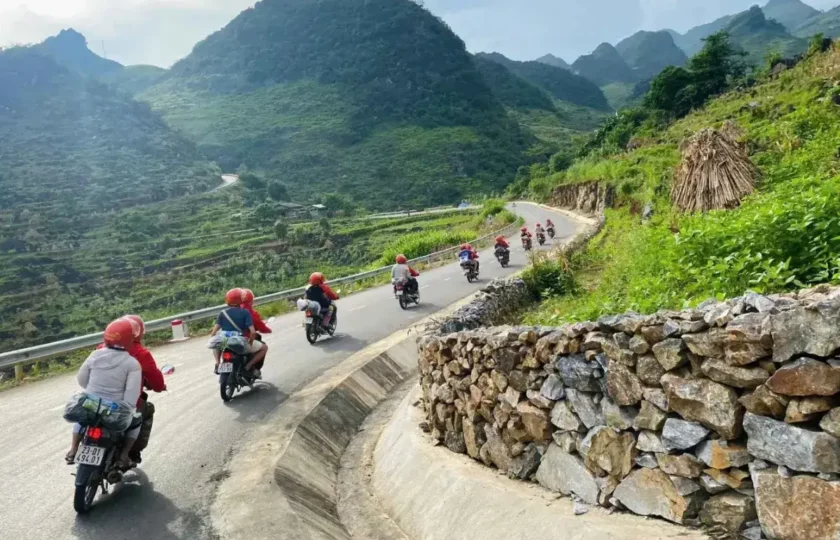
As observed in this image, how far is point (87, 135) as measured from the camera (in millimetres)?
95375

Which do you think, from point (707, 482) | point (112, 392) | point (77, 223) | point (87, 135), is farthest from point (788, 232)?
point (87, 135)

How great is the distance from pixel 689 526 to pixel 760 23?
697 ft

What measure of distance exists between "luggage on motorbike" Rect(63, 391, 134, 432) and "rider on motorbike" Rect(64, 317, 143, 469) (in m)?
0.10

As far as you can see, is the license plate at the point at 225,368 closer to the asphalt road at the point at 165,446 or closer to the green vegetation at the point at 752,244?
the asphalt road at the point at 165,446

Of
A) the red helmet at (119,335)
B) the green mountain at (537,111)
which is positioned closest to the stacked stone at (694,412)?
the red helmet at (119,335)

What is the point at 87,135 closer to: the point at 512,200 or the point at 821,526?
the point at 512,200

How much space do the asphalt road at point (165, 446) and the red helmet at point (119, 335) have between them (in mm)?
1452

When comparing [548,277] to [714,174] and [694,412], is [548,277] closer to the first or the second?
[714,174]

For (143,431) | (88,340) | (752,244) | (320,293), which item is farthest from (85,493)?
(88,340)

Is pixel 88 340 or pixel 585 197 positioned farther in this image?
pixel 585 197

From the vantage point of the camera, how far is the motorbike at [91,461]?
537 centimetres

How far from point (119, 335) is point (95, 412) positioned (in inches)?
30.6

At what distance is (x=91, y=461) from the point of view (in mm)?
5352

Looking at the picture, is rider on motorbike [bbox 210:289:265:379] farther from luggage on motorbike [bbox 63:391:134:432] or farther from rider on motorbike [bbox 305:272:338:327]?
rider on motorbike [bbox 305:272:338:327]
